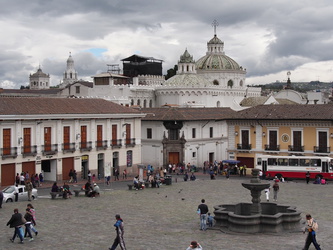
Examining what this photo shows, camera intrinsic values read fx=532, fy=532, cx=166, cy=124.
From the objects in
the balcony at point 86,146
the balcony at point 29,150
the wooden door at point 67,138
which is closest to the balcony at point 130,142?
the balcony at point 86,146

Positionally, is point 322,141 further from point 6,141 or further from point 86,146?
point 6,141

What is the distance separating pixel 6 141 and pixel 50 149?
418cm

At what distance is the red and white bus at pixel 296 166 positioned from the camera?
42188 millimetres

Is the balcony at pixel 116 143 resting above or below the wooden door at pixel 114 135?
below

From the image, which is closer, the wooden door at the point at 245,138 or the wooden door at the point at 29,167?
the wooden door at the point at 29,167

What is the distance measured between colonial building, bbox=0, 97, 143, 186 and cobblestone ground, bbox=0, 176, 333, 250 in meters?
7.64

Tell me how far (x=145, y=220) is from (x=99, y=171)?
23320mm

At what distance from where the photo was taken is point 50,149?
139 ft

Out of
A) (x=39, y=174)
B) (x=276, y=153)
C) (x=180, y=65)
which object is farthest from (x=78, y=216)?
(x=180, y=65)

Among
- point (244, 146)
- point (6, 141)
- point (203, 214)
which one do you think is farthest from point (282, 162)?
point (203, 214)

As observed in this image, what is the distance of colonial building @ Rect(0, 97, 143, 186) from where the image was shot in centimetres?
3941

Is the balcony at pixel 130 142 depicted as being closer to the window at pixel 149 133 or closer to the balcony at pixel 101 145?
the balcony at pixel 101 145

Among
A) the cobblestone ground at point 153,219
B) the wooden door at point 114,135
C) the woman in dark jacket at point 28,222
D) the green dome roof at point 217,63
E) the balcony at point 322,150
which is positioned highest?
the green dome roof at point 217,63

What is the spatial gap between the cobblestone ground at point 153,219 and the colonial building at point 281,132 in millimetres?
8602
